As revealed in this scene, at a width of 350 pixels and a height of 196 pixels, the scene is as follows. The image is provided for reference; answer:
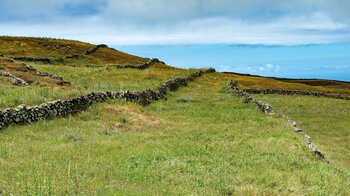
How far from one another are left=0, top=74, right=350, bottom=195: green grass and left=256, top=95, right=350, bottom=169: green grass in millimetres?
5737

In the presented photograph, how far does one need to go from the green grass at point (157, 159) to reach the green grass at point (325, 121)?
5.74m

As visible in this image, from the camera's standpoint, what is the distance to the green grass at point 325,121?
32.5 m

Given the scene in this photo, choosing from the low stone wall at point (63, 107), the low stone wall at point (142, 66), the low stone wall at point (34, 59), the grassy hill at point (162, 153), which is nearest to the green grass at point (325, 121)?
the grassy hill at point (162, 153)

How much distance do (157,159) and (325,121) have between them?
3264 centimetres

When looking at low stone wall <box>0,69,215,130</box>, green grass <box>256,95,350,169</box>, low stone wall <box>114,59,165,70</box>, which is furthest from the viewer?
low stone wall <box>114,59,165,70</box>

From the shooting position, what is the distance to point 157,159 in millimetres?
18141

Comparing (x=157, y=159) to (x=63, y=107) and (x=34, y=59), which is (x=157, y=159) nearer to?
(x=63, y=107)

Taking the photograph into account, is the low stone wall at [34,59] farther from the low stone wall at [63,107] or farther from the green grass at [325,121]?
the low stone wall at [63,107]

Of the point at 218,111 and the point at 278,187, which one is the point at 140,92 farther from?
the point at 278,187

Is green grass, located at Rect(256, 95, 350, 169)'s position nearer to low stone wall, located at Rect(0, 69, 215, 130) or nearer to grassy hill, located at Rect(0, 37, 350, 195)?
grassy hill, located at Rect(0, 37, 350, 195)

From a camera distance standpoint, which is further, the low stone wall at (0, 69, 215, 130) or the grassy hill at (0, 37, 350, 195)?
the low stone wall at (0, 69, 215, 130)

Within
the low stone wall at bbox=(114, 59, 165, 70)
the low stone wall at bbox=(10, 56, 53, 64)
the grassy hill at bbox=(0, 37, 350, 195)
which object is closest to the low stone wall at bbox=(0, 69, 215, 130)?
the grassy hill at bbox=(0, 37, 350, 195)

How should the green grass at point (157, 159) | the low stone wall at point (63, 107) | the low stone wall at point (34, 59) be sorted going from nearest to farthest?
the green grass at point (157, 159) → the low stone wall at point (63, 107) → the low stone wall at point (34, 59)

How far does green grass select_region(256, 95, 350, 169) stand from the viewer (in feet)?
107
